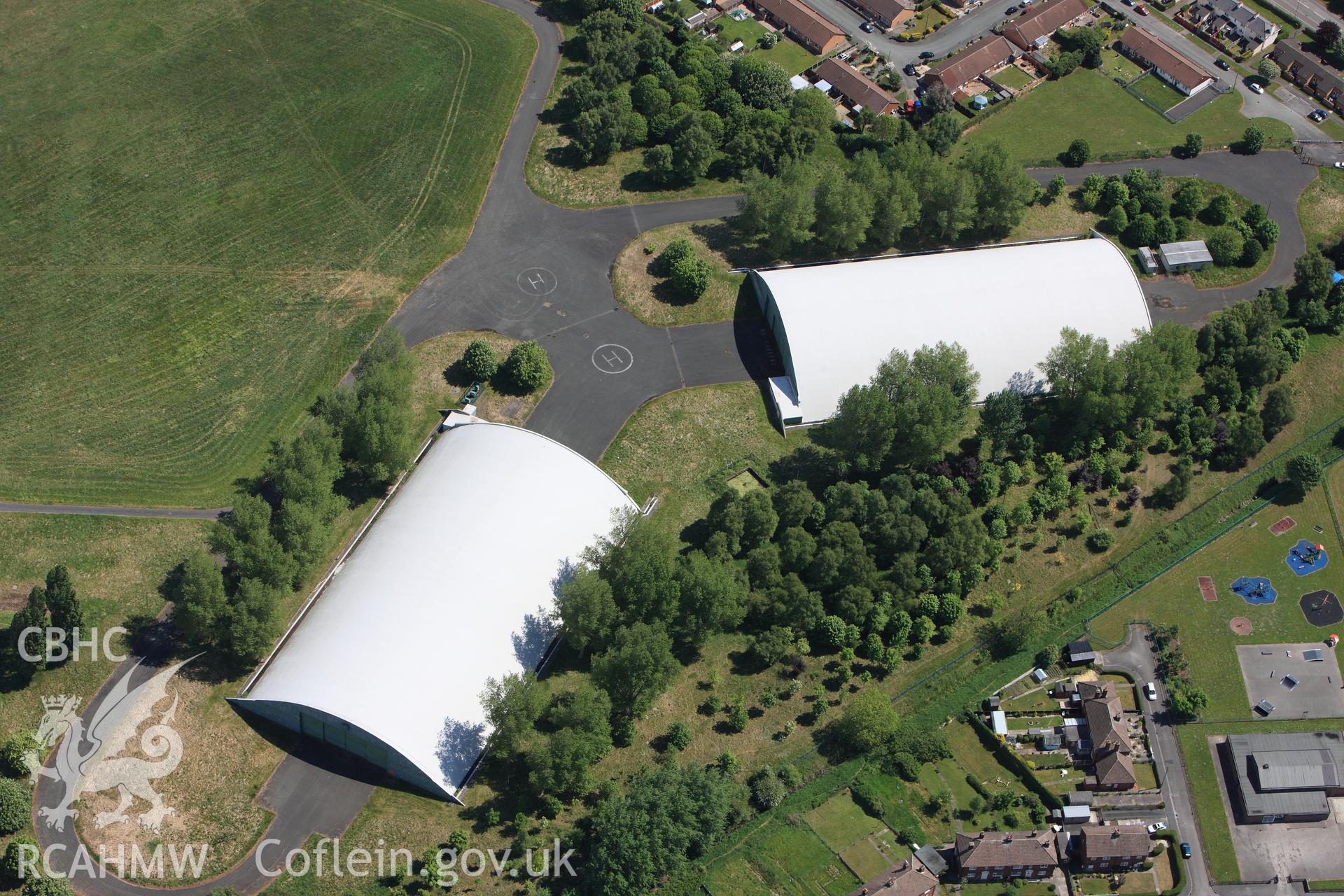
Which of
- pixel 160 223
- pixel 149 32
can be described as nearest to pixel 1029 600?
pixel 160 223

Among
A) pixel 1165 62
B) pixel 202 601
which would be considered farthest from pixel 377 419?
pixel 1165 62

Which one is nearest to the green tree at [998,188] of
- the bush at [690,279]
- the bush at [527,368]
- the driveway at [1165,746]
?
the bush at [690,279]

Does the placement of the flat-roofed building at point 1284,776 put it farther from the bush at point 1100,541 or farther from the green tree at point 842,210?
the green tree at point 842,210

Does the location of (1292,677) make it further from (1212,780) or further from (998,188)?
(998,188)

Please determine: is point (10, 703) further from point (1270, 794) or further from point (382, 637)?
point (1270, 794)

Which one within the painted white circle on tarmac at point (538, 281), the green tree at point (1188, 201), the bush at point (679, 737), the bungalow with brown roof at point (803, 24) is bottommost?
the bush at point (679, 737)

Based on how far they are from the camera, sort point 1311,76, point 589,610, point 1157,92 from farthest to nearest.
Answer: point 1311,76 → point 1157,92 → point 589,610

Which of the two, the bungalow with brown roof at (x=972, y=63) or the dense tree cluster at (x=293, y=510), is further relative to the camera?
the bungalow with brown roof at (x=972, y=63)

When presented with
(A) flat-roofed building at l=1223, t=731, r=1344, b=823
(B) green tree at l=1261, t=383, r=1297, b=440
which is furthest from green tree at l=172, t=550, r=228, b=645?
(B) green tree at l=1261, t=383, r=1297, b=440
